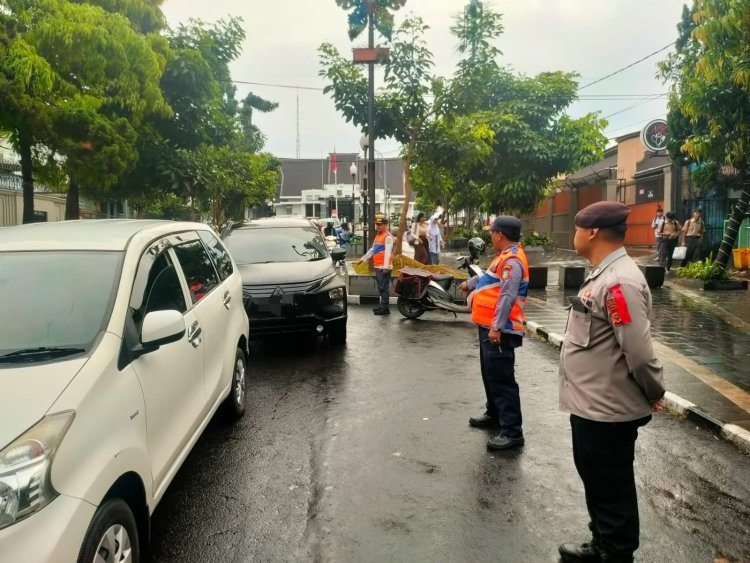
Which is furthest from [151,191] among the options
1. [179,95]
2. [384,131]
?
[384,131]

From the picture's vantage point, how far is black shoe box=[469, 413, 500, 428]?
5107mm

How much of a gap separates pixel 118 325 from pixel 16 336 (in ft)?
1.42

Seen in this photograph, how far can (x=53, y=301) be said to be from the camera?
313 cm

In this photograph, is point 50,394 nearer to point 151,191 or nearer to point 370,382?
point 370,382

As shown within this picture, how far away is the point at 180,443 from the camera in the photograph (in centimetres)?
348

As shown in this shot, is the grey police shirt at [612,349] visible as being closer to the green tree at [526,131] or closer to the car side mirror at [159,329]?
the car side mirror at [159,329]

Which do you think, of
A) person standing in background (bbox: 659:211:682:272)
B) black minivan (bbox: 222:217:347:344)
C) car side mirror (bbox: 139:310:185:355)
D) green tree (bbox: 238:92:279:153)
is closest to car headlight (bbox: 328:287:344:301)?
black minivan (bbox: 222:217:347:344)

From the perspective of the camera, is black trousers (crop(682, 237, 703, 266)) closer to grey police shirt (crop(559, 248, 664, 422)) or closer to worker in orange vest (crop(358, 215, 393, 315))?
worker in orange vest (crop(358, 215, 393, 315))

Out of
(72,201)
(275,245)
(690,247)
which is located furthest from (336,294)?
(690,247)

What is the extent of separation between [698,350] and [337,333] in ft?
14.7

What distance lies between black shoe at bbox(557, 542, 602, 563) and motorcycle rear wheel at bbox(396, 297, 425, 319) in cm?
760

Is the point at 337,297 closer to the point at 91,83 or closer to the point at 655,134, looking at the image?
the point at 91,83

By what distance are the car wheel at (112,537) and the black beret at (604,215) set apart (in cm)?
236

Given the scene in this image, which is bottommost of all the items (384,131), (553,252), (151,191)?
(553,252)
